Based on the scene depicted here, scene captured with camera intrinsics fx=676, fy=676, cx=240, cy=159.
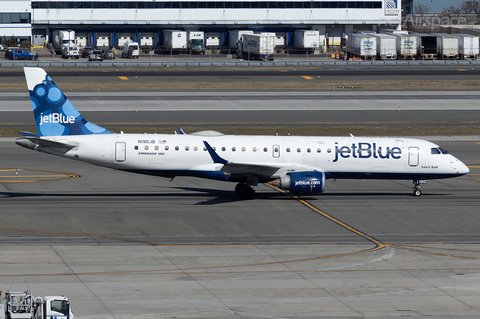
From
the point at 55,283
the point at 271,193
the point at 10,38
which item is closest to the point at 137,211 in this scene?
the point at 271,193

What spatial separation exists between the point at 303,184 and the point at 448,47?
105 metres

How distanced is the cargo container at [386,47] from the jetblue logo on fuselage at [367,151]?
9699 centimetres

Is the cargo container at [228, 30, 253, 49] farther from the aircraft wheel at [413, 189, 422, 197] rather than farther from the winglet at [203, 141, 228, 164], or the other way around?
the winglet at [203, 141, 228, 164]

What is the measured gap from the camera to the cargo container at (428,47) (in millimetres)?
136875

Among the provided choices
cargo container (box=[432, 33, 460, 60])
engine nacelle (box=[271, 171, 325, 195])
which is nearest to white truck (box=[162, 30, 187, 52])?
cargo container (box=[432, 33, 460, 60])

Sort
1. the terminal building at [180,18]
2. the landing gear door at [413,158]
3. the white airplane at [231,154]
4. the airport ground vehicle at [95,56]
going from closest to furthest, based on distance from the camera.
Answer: the white airplane at [231,154] < the landing gear door at [413,158] < the airport ground vehicle at [95,56] < the terminal building at [180,18]

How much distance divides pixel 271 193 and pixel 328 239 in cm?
1101

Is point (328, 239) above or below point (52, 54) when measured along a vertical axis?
below

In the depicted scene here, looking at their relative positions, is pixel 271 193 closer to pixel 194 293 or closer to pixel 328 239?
pixel 328 239

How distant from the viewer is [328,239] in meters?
32.2

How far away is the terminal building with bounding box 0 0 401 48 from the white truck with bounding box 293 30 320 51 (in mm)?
9085

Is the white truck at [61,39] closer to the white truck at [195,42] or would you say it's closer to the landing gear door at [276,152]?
the white truck at [195,42]

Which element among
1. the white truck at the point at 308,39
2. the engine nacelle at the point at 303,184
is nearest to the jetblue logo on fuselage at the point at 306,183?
the engine nacelle at the point at 303,184

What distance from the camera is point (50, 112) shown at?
40.2m
